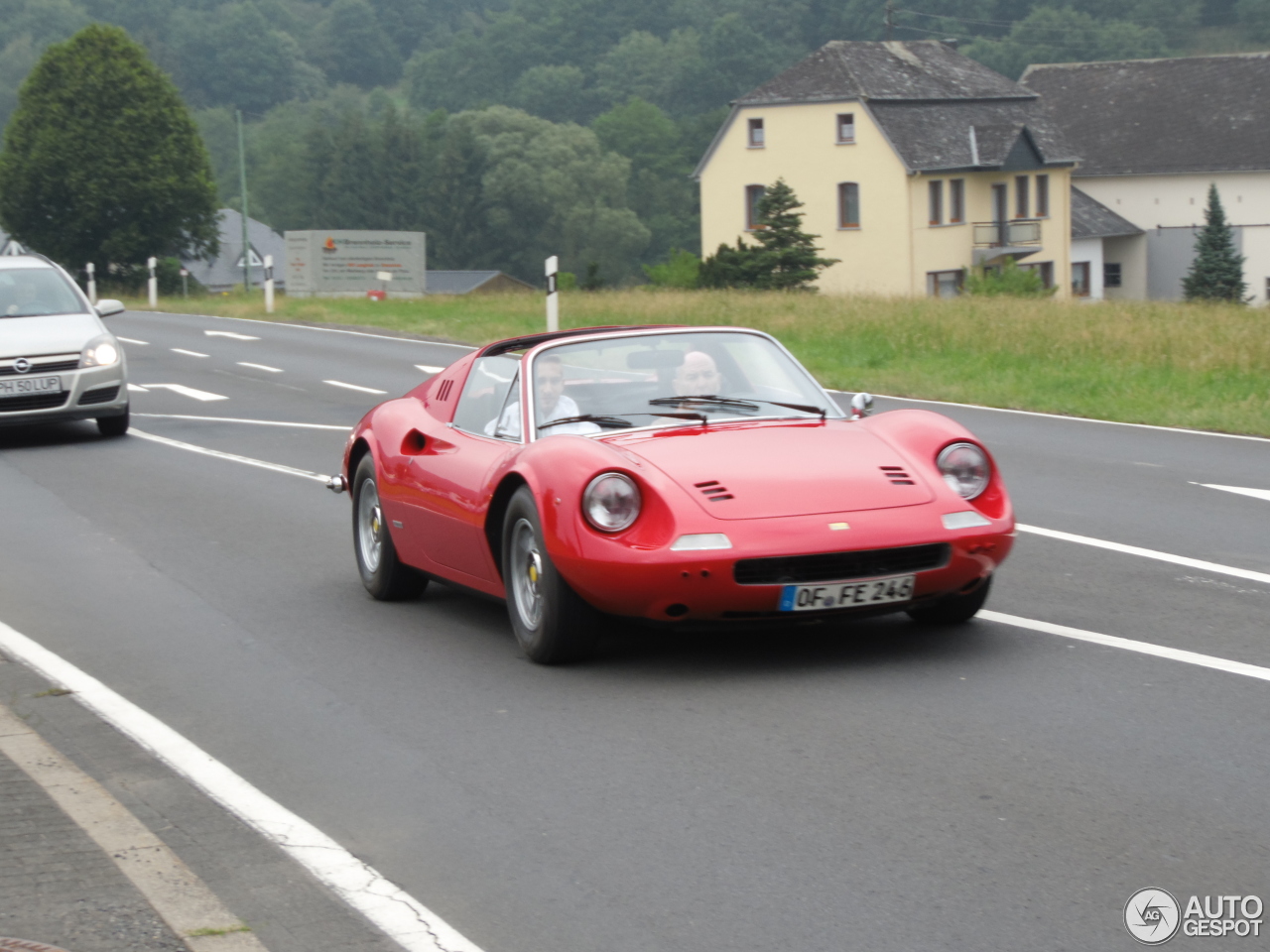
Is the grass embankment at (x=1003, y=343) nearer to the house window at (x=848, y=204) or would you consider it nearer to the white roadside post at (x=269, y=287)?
the white roadside post at (x=269, y=287)

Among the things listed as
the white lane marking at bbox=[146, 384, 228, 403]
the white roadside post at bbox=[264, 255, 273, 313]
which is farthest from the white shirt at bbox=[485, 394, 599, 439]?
the white roadside post at bbox=[264, 255, 273, 313]

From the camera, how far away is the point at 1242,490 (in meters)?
11.3

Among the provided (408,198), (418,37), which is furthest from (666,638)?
(418,37)

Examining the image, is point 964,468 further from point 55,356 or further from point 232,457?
point 55,356

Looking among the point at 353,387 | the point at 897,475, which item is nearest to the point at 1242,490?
the point at 897,475

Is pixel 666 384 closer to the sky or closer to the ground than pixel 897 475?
closer to the sky

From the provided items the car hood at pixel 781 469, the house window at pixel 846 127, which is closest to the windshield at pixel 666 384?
the car hood at pixel 781 469

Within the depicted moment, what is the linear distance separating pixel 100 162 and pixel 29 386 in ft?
186

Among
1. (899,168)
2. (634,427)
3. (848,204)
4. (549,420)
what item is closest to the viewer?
(634,427)

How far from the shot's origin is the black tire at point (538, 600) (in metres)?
6.46

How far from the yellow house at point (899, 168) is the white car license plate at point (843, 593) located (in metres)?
57.4

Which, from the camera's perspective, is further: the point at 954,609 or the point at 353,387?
the point at 353,387

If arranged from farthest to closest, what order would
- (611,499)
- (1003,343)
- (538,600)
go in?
(1003,343)
(538,600)
(611,499)

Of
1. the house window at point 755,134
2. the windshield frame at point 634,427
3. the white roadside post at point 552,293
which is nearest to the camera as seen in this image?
the windshield frame at point 634,427
